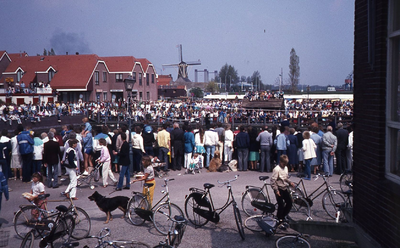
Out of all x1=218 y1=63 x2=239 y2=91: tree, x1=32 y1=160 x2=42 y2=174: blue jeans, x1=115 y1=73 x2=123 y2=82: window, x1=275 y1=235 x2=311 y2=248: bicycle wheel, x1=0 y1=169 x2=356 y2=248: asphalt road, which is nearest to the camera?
x1=275 y1=235 x2=311 y2=248: bicycle wheel

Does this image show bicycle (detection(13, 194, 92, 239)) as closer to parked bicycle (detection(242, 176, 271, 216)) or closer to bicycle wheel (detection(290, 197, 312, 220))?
parked bicycle (detection(242, 176, 271, 216))

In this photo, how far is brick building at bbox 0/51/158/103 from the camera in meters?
53.0

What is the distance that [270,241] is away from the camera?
25.1 feet

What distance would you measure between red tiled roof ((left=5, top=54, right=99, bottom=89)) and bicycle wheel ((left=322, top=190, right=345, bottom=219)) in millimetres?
48196

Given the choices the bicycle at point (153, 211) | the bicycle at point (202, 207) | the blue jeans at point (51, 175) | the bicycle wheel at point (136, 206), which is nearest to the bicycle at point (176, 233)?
the bicycle at point (153, 211)

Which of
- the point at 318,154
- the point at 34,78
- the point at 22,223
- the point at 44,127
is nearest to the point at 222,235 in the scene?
the point at 22,223

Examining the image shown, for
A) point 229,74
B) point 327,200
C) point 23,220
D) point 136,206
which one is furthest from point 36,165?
point 229,74

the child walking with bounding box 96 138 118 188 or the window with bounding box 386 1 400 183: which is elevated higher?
the window with bounding box 386 1 400 183

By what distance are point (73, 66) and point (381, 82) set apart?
5530 centimetres

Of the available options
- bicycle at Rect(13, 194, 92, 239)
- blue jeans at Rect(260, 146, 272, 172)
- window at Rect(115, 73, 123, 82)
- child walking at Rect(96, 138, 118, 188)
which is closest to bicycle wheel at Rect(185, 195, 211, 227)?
bicycle at Rect(13, 194, 92, 239)

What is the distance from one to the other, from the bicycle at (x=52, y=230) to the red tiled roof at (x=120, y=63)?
5435 centimetres

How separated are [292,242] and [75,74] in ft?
171

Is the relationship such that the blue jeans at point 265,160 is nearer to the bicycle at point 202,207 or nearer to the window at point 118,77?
the bicycle at point 202,207

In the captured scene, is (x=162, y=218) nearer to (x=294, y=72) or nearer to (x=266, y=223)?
(x=266, y=223)
